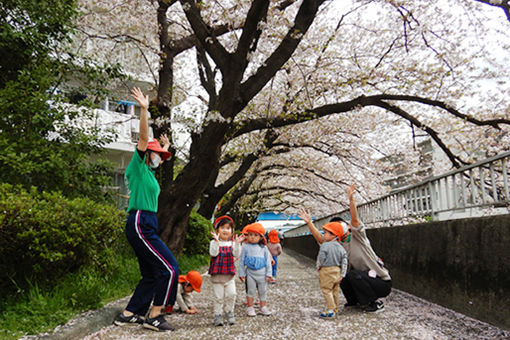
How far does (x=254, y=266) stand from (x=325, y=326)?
1.16m

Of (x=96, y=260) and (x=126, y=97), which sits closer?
(x=96, y=260)

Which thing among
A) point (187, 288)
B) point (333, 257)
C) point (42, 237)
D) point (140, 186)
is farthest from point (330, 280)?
point (42, 237)

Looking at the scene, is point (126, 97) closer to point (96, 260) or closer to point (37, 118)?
point (37, 118)

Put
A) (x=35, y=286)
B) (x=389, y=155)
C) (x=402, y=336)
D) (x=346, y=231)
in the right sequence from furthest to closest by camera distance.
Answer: (x=389, y=155), (x=346, y=231), (x=35, y=286), (x=402, y=336)

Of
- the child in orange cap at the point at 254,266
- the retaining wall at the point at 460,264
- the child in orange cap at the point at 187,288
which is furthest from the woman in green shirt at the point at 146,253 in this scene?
the retaining wall at the point at 460,264

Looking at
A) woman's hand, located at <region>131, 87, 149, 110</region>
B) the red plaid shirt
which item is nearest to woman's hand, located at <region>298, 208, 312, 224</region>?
the red plaid shirt

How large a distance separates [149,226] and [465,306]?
384 cm

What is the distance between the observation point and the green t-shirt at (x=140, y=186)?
12.9 feet

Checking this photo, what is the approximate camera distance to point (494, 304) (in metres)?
3.96

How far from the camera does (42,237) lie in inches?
147

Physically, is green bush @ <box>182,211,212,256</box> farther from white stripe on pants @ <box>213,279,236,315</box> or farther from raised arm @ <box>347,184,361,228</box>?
raised arm @ <box>347,184,361,228</box>

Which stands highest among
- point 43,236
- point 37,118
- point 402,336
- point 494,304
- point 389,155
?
point 389,155

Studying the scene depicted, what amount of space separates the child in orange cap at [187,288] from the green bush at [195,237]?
5775 millimetres

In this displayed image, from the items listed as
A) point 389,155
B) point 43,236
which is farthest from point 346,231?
point 389,155
